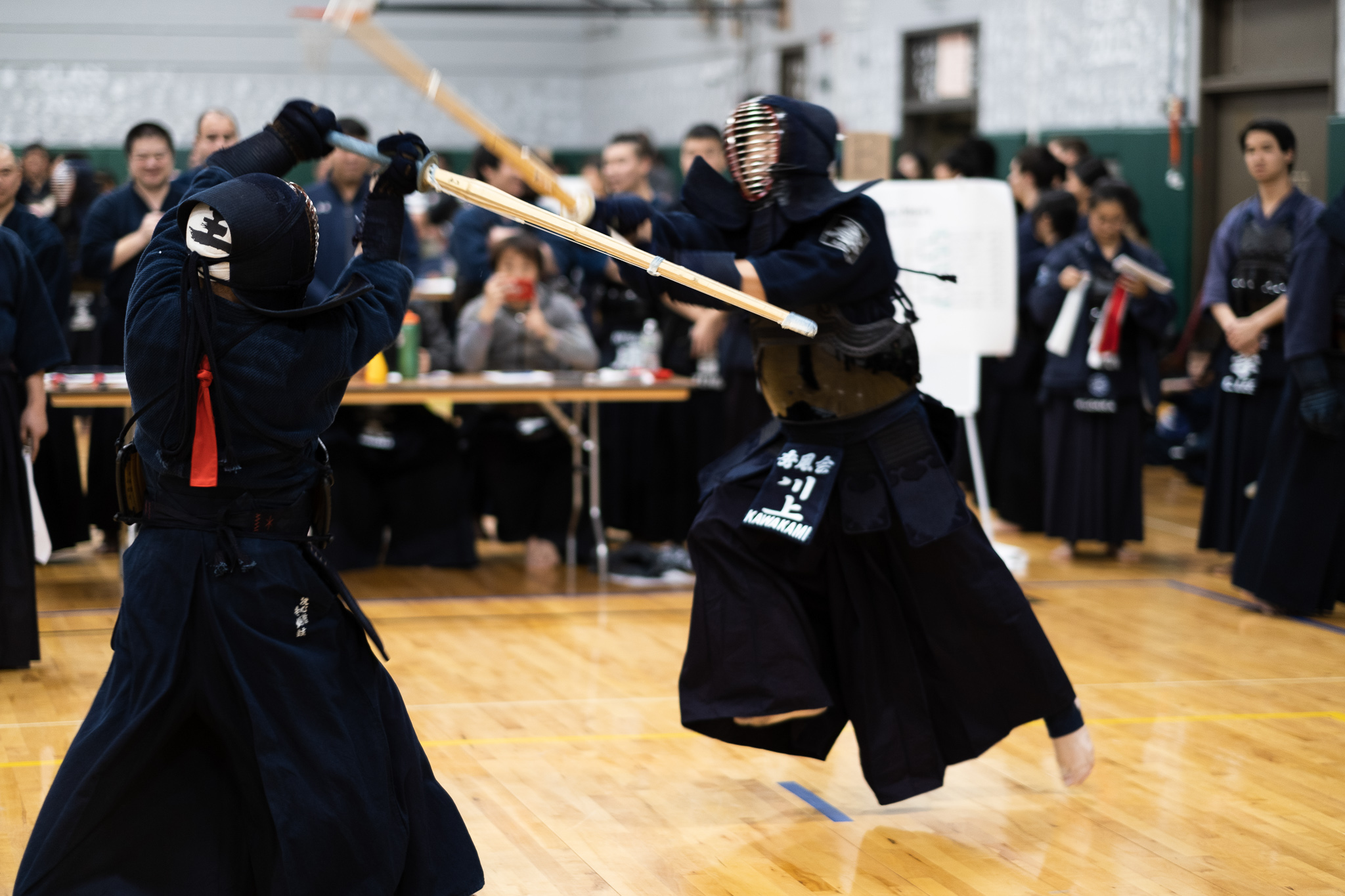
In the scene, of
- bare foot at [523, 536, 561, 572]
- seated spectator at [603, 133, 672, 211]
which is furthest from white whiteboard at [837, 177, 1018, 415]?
bare foot at [523, 536, 561, 572]

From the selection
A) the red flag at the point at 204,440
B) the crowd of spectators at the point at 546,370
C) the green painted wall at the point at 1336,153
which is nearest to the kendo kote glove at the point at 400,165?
the red flag at the point at 204,440

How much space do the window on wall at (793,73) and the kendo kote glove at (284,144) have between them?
37.5 feet

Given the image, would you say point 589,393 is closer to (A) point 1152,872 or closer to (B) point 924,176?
(A) point 1152,872

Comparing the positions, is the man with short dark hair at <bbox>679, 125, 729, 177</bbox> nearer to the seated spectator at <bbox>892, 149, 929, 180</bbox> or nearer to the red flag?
the seated spectator at <bbox>892, 149, 929, 180</bbox>

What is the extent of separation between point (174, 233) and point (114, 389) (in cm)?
308

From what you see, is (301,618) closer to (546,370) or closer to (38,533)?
(38,533)

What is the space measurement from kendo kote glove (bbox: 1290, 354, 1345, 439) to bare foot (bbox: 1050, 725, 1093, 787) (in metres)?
2.29

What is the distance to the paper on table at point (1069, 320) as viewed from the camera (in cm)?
666

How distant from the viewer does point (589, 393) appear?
5.93 metres

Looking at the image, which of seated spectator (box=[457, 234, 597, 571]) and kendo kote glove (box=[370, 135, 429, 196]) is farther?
seated spectator (box=[457, 234, 597, 571])

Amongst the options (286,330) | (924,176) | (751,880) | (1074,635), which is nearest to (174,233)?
(286,330)

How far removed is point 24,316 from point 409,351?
5.73 feet

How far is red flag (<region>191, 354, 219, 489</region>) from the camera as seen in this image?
2.43 metres

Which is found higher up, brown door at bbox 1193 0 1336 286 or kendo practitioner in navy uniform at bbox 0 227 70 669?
brown door at bbox 1193 0 1336 286
